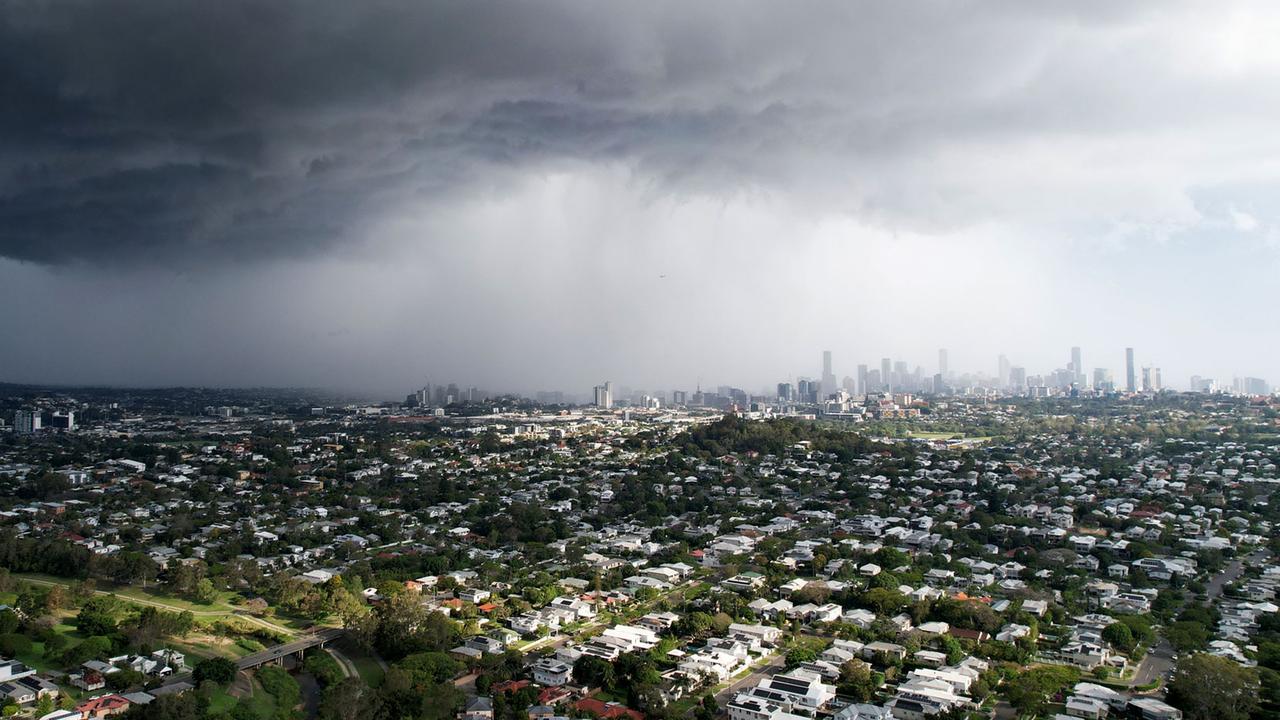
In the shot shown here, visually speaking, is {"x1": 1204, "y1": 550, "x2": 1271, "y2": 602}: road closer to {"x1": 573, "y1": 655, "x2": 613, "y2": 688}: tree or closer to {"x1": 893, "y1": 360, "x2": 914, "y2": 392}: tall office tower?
{"x1": 573, "y1": 655, "x2": 613, "y2": 688}: tree

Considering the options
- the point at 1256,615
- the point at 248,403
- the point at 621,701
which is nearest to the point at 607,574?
the point at 621,701

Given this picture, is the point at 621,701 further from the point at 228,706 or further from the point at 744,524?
the point at 744,524

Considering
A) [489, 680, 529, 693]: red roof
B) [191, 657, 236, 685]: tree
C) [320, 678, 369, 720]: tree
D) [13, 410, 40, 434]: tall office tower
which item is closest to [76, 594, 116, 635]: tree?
[191, 657, 236, 685]: tree

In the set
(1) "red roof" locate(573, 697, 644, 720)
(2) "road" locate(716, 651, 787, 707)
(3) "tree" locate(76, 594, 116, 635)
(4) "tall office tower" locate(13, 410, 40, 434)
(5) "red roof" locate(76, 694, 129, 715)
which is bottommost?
(2) "road" locate(716, 651, 787, 707)

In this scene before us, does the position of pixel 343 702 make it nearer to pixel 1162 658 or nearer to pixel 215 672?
pixel 215 672

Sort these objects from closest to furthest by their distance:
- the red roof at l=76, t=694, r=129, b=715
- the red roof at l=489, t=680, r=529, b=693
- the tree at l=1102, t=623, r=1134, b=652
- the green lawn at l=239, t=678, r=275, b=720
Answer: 1. the red roof at l=76, t=694, r=129, b=715
2. the green lawn at l=239, t=678, r=275, b=720
3. the red roof at l=489, t=680, r=529, b=693
4. the tree at l=1102, t=623, r=1134, b=652

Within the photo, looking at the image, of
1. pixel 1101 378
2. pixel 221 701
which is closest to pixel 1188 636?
pixel 221 701
